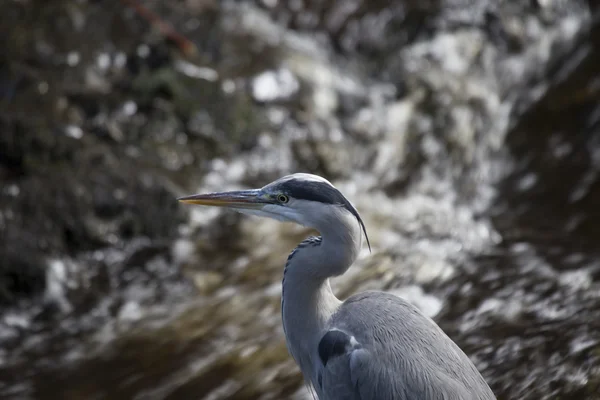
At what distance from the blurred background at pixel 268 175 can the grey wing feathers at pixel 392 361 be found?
67cm

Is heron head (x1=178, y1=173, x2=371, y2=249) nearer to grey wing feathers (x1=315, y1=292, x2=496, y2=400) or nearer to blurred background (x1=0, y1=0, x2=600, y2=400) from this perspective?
grey wing feathers (x1=315, y1=292, x2=496, y2=400)

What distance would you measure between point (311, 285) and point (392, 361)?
515 mm

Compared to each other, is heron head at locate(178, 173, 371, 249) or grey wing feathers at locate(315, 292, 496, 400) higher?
heron head at locate(178, 173, 371, 249)

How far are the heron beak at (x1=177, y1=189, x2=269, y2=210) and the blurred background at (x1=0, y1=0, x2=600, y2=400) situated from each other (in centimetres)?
110

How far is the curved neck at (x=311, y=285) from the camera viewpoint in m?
3.23

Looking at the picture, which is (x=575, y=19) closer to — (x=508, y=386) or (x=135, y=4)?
(x=135, y=4)

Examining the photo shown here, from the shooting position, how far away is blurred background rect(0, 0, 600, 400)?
4.34m

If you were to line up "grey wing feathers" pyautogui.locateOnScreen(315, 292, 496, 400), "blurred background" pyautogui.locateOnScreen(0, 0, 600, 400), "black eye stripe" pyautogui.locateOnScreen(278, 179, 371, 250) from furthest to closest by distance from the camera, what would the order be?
"blurred background" pyautogui.locateOnScreen(0, 0, 600, 400) → "black eye stripe" pyautogui.locateOnScreen(278, 179, 371, 250) → "grey wing feathers" pyautogui.locateOnScreen(315, 292, 496, 400)

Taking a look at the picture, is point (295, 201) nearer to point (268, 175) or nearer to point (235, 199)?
point (235, 199)

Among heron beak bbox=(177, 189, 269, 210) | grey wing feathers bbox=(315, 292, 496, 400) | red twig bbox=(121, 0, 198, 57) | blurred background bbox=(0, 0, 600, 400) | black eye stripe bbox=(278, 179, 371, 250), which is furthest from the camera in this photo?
red twig bbox=(121, 0, 198, 57)

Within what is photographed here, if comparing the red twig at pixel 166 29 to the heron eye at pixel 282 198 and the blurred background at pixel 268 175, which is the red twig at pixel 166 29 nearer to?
the blurred background at pixel 268 175

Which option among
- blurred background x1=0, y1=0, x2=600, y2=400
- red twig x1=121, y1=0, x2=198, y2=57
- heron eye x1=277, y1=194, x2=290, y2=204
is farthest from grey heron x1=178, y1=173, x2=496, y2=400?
red twig x1=121, y1=0, x2=198, y2=57

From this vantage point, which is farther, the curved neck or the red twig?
the red twig

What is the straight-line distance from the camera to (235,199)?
337cm
